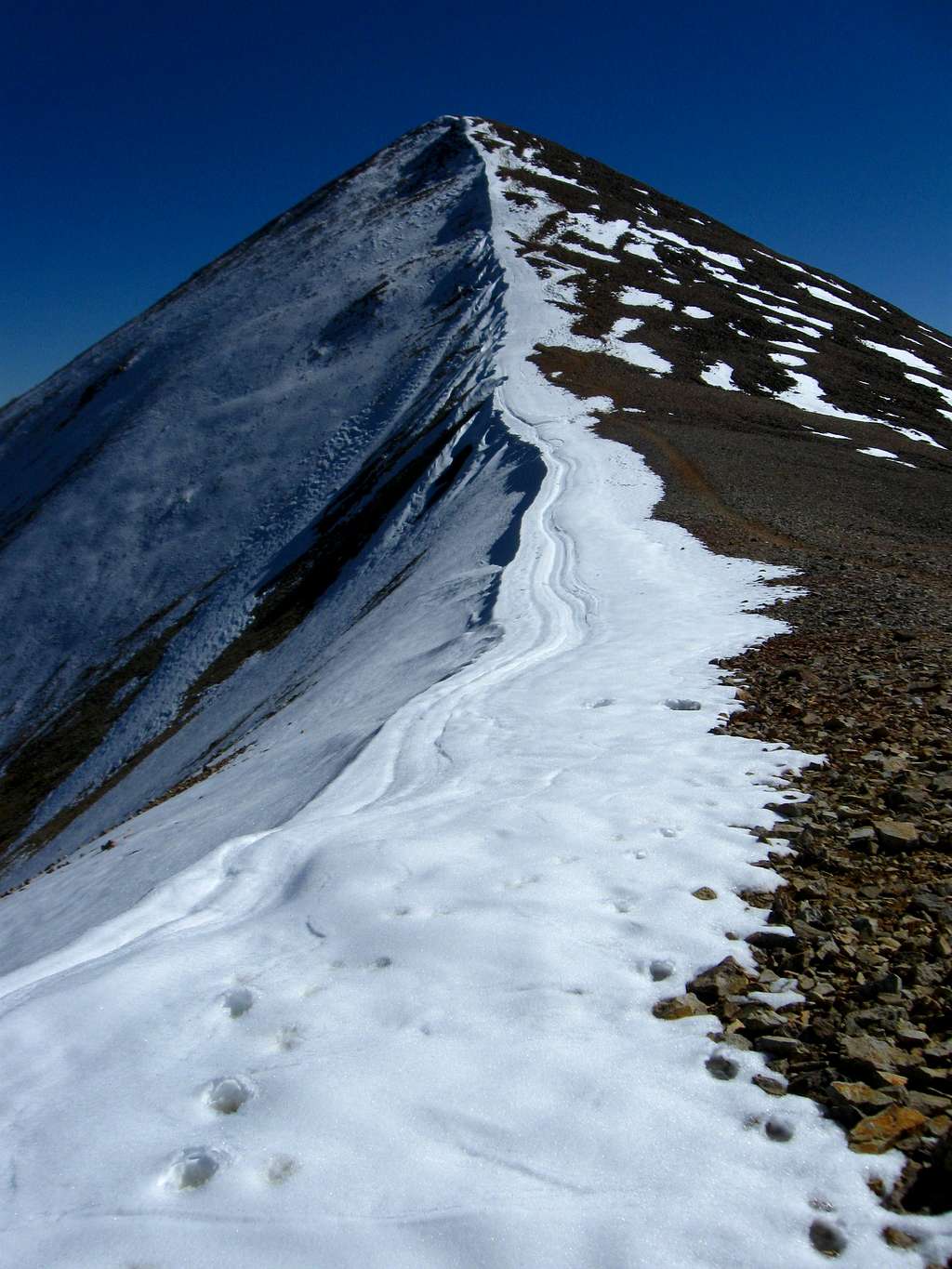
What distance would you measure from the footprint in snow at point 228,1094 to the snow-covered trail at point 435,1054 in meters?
0.01

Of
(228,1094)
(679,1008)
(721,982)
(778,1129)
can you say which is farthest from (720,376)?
(228,1094)

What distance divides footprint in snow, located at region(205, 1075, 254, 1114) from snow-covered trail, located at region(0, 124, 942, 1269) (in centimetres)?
1

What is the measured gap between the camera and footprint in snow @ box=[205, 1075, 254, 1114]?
373 centimetres

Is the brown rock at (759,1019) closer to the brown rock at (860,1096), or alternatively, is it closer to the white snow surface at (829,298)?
the brown rock at (860,1096)

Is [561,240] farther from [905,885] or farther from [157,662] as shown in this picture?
[905,885]

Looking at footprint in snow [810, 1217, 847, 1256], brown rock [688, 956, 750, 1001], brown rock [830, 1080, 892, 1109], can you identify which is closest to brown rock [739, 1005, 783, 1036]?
brown rock [688, 956, 750, 1001]

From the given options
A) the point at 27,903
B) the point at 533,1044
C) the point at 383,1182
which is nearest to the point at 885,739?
the point at 533,1044

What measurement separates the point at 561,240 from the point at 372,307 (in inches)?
621

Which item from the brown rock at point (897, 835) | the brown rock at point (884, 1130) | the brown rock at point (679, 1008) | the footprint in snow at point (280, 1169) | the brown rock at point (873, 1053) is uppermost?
the brown rock at point (897, 835)

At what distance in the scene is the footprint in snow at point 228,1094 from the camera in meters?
3.73

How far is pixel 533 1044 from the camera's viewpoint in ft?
13.1

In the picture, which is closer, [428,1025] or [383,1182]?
[383,1182]

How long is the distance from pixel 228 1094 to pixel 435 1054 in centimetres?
98

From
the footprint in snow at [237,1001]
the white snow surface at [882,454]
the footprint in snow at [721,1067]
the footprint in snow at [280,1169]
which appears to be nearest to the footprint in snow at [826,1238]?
the footprint in snow at [721,1067]
